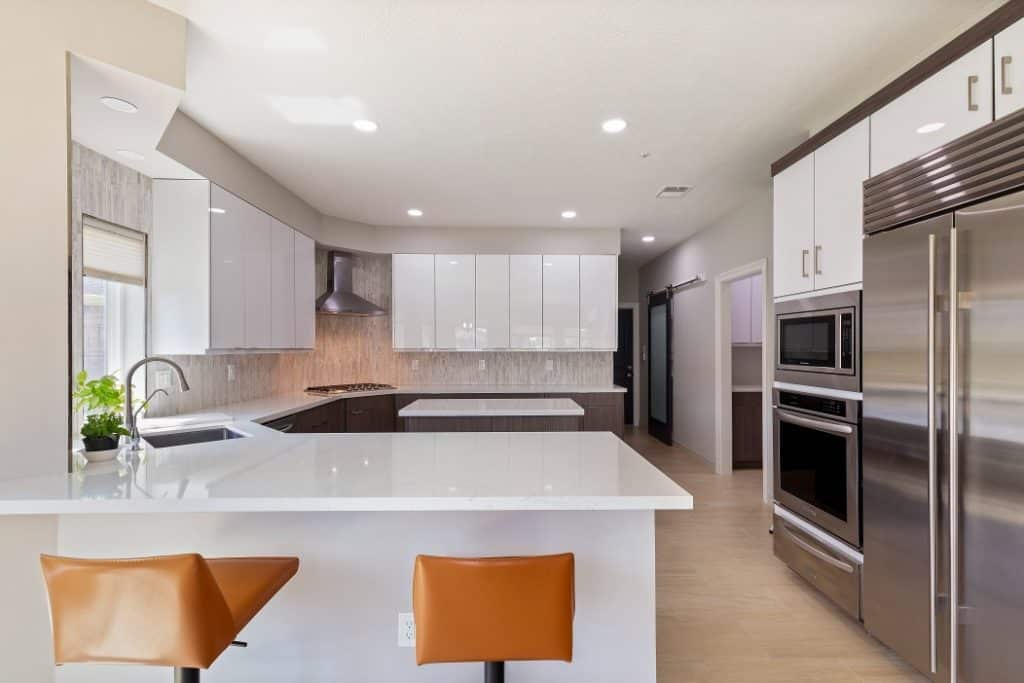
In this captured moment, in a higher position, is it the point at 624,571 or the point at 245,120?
the point at 245,120

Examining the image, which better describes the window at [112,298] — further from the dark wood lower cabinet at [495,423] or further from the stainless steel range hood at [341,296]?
the stainless steel range hood at [341,296]

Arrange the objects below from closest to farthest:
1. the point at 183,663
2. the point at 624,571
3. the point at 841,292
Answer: the point at 183,663, the point at 624,571, the point at 841,292

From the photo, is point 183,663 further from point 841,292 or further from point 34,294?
point 841,292

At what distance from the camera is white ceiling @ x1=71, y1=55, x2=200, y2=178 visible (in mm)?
1777

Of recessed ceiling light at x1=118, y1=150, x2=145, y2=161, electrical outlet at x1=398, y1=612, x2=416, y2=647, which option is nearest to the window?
recessed ceiling light at x1=118, y1=150, x2=145, y2=161

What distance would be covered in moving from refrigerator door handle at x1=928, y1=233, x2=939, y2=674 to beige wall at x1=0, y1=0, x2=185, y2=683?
299 cm

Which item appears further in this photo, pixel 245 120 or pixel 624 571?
pixel 245 120

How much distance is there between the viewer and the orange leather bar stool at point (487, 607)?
3.78 feet

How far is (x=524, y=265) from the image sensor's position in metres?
5.19

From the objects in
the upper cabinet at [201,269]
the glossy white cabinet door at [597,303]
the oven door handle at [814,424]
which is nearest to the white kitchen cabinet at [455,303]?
the glossy white cabinet door at [597,303]

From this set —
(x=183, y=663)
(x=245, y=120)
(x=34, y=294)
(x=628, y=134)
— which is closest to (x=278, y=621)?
(x=183, y=663)

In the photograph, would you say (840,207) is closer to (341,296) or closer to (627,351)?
(341,296)

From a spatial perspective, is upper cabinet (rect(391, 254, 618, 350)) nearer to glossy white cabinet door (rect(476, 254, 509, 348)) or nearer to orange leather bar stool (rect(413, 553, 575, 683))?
glossy white cabinet door (rect(476, 254, 509, 348))

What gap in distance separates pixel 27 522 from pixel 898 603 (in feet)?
10.1
